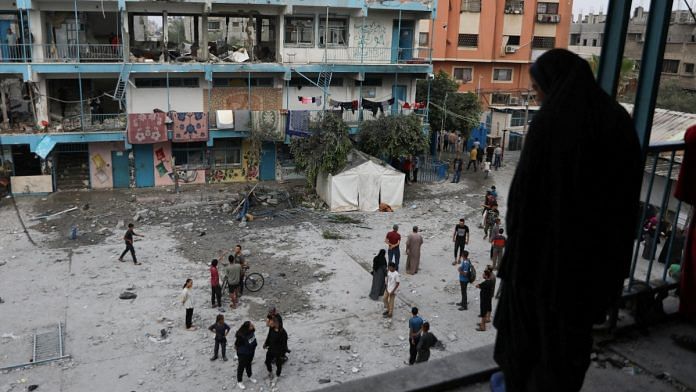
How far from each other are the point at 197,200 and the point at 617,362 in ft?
64.8

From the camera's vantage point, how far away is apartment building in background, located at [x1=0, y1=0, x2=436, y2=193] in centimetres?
2184

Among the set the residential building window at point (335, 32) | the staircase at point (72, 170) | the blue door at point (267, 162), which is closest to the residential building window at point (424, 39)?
the residential building window at point (335, 32)

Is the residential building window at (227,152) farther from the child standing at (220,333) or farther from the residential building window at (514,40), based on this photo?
the residential building window at (514,40)

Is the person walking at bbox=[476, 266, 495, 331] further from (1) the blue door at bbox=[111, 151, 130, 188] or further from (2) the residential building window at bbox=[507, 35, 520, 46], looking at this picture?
(2) the residential building window at bbox=[507, 35, 520, 46]

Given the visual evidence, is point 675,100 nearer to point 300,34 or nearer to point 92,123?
point 300,34

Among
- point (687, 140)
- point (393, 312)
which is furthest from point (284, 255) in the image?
point (687, 140)

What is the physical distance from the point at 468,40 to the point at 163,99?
19.8m

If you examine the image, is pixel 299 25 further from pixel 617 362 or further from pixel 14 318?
pixel 617 362

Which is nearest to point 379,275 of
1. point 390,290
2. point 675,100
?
point 390,290

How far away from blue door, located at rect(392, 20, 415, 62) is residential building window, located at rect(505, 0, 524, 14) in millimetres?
11496

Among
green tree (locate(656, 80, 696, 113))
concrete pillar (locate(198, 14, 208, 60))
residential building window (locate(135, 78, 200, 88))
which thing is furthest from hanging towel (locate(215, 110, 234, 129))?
green tree (locate(656, 80, 696, 113))

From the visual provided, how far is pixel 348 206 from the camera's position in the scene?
68.5 ft

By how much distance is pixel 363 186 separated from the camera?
21.0 m

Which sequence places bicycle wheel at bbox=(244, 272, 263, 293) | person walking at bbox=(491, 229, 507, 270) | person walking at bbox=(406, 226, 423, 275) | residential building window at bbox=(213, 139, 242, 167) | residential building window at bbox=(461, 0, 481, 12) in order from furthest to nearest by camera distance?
residential building window at bbox=(461, 0, 481, 12), residential building window at bbox=(213, 139, 242, 167), person walking at bbox=(491, 229, 507, 270), person walking at bbox=(406, 226, 423, 275), bicycle wheel at bbox=(244, 272, 263, 293)
